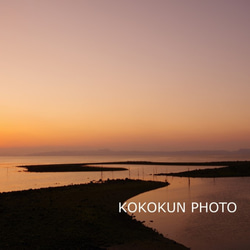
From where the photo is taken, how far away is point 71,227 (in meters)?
22.8

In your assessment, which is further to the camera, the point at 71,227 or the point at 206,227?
the point at 206,227

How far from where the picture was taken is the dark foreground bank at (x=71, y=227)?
18734mm

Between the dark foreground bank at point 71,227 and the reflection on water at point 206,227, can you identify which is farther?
the reflection on water at point 206,227

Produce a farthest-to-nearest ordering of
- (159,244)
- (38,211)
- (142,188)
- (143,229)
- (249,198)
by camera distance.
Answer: (142,188), (249,198), (38,211), (143,229), (159,244)

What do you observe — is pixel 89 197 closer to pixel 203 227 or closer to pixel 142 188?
pixel 142 188

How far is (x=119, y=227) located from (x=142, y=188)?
88.9 ft

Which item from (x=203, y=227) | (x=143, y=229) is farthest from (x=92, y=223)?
(x=203, y=227)

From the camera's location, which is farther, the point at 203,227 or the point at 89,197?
the point at 89,197

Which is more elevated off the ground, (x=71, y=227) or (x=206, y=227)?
(x=71, y=227)

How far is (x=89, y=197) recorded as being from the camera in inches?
1529

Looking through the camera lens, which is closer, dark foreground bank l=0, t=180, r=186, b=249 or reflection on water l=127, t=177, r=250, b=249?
dark foreground bank l=0, t=180, r=186, b=249

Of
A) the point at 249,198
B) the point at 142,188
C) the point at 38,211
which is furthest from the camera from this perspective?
the point at 142,188

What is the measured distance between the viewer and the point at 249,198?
36.9 metres

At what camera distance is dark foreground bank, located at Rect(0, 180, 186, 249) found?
18.7 m
